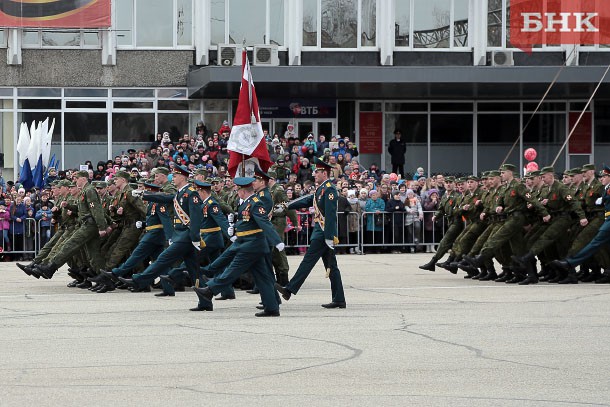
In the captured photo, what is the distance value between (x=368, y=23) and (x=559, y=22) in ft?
19.5

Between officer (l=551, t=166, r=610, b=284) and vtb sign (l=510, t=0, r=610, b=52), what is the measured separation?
1477 cm

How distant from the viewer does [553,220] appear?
1895 centimetres

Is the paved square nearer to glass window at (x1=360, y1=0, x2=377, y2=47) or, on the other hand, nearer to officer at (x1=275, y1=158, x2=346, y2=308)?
officer at (x1=275, y1=158, x2=346, y2=308)

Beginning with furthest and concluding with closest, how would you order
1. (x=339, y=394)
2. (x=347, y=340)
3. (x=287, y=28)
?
(x=287, y=28), (x=347, y=340), (x=339, y=394)

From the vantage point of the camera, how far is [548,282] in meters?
19.1

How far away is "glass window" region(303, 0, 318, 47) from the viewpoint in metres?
37.0

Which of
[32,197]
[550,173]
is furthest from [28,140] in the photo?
[550,173]

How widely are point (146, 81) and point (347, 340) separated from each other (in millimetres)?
26209

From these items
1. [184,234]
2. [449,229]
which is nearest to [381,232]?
[449,229]

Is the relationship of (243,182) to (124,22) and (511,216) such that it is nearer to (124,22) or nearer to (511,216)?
(511,216)

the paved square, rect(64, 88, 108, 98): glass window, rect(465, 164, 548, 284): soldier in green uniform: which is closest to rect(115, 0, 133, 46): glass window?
rect(64, 88, 108, 98): glass window

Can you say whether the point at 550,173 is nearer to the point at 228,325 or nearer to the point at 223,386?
the point at 228,325

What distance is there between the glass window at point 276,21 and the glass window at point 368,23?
7.76ft

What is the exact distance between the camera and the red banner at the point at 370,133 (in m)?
38.0
